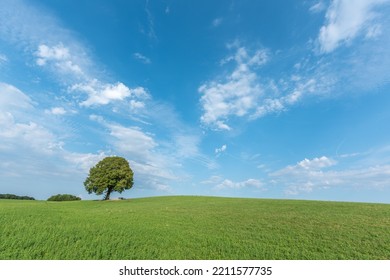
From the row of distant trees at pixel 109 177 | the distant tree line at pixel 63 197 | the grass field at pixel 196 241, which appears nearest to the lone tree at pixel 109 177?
the row of distant trees at pixel 109 177

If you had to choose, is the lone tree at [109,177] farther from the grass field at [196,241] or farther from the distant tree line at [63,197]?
the grass field at [196,241]

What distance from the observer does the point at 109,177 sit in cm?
5616

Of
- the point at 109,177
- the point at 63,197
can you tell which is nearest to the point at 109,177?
the point at 109,177

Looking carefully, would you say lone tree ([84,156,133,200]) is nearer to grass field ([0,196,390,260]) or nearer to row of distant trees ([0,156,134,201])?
row of distant trees ([0,156,134,201])

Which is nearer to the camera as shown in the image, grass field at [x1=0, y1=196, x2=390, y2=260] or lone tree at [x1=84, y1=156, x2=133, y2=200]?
grass field at [x1=0, y1=196, x2=390, y2=260]

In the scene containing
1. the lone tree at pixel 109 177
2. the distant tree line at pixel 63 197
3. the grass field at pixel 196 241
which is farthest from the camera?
the distant tree line at pixel 63 197

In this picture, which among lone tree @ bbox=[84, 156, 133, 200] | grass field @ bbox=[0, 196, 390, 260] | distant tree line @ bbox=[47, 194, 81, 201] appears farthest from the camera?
distant tree line @ bbox=[47, 194, 81, 201]

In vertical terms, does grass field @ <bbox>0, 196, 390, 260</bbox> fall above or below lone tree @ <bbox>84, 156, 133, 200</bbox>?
below

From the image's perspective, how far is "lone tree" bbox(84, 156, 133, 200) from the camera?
56062 mm

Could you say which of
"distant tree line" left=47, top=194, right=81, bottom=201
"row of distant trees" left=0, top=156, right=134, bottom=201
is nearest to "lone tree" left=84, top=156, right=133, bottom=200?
"row of distant trees" left=0, top=156, right=134, bottom=201

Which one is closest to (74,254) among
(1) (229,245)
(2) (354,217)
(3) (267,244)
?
(1) (229,245)

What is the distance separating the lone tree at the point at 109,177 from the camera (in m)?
56.1
